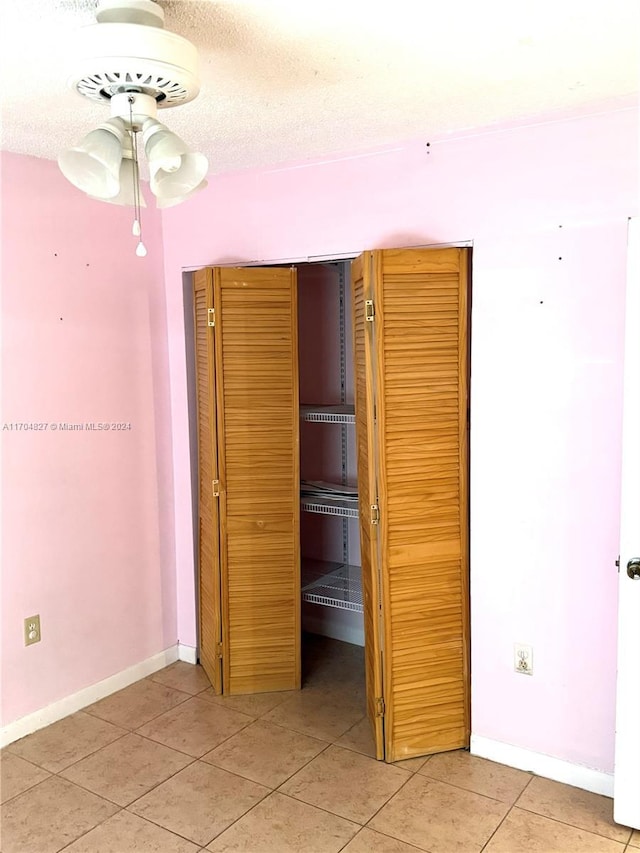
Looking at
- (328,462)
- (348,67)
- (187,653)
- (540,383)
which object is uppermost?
(348,67)

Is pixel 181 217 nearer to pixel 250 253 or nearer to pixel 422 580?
pixel 250 253

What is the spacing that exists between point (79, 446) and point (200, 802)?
145 cm

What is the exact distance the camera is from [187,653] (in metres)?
3.53

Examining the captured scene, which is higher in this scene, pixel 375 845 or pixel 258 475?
pixel 258 475

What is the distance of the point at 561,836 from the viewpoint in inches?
88.5

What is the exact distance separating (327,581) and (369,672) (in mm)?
821

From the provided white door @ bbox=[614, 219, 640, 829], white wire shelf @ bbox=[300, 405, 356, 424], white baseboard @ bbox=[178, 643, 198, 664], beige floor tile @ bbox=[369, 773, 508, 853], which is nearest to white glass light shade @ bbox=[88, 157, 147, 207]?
white door @ bbox=[614, 219, 640, 829]

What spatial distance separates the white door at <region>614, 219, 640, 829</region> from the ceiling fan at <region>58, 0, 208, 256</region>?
1300 mm

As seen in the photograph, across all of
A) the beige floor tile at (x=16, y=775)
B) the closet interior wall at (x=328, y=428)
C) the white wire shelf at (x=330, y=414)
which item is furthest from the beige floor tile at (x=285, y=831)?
the white wire shelf at (x=330, y=414)

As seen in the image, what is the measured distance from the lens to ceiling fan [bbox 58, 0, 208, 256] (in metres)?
1.49

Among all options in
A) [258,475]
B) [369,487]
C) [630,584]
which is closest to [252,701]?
[258,475]

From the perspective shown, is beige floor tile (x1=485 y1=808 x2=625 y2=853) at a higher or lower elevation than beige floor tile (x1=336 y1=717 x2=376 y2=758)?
lower

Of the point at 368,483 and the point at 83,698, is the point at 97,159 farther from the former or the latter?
the point at 83,698

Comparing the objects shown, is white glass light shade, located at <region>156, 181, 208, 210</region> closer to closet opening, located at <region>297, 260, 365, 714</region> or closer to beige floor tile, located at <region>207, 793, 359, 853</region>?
closet opening, located at <region>297, 260, 365, 714</region>
